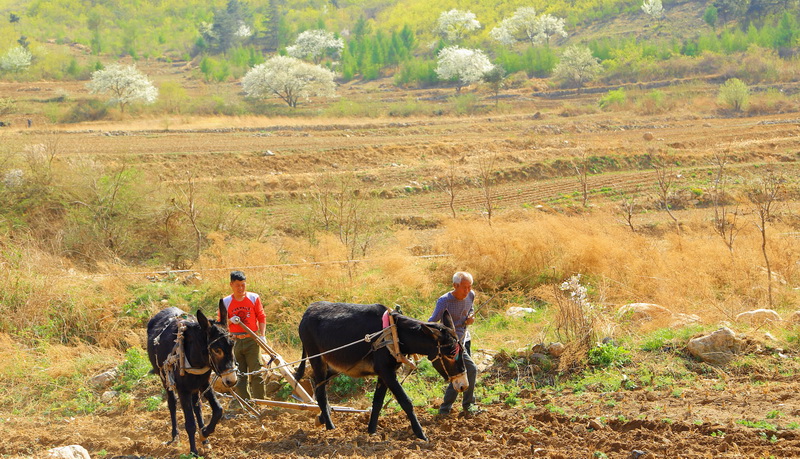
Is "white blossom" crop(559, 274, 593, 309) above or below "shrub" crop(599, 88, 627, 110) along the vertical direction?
below

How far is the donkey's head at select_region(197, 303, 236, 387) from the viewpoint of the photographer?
6820 mm

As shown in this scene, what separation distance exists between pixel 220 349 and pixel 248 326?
1313mm

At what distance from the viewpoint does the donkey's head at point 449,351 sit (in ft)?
23.3

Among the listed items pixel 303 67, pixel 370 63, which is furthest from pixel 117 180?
pixel 370 63

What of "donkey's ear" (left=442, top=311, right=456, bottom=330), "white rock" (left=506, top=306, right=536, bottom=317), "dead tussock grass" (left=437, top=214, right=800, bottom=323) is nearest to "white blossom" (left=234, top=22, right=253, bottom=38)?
"dead tussock grass" (left=437, top=214, right=800, bottom=323)

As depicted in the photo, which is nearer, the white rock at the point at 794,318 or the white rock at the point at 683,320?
the white rock at the point at 794,318

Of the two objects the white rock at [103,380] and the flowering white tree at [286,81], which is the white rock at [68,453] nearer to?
the white rock at [103,380]

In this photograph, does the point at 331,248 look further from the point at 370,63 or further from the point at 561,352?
the point at 370,63

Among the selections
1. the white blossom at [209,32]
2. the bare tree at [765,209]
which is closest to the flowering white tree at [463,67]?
the white blossom at [209,32]

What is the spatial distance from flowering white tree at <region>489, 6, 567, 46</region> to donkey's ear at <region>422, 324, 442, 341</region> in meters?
90.0

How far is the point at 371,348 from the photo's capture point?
753 centimetres

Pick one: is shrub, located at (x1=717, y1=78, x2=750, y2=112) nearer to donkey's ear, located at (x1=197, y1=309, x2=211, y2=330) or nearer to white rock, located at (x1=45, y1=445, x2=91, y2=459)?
donkey's ear, located at (x1=197, y1=309, x2=211, y2=330)

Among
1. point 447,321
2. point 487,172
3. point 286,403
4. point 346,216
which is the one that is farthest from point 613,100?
point 286,403

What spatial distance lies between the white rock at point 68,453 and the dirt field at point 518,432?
0.92 ft
